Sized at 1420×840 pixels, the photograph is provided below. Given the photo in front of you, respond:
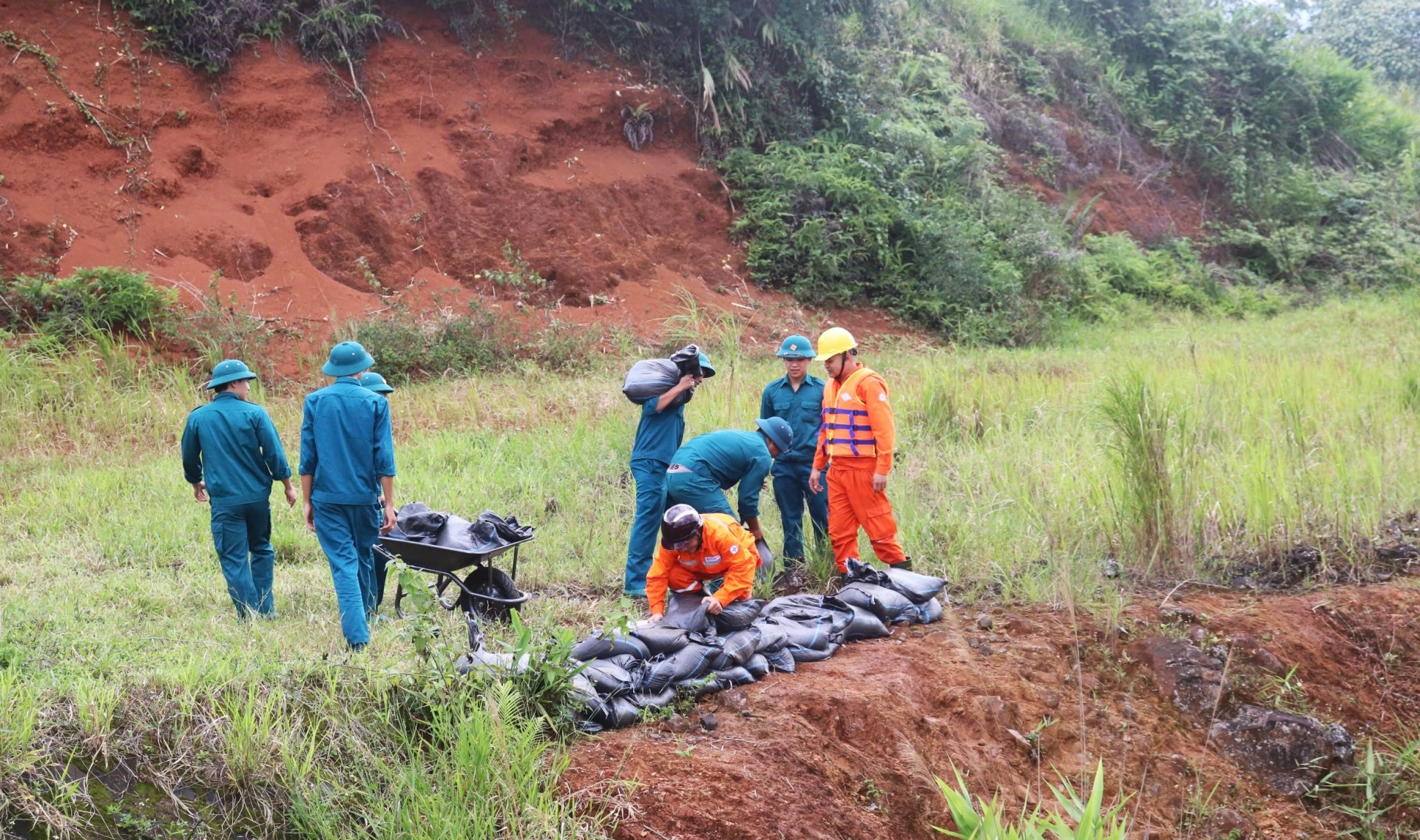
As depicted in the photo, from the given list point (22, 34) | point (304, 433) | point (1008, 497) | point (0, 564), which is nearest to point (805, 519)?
point (1008, 497)

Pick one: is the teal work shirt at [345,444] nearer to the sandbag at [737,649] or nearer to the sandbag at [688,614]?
the sandbag at [688,614]

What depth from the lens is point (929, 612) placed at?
6.03 m

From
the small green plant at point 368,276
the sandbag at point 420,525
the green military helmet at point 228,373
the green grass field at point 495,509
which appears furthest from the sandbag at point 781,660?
the small green plant at point 368,276

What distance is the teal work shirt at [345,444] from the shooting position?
5.90 meters

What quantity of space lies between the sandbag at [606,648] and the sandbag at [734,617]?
0.46 meters

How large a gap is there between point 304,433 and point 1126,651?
438cm

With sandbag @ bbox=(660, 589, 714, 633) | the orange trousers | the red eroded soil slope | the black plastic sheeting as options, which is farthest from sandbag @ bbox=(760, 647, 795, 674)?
the red eroded soil slope

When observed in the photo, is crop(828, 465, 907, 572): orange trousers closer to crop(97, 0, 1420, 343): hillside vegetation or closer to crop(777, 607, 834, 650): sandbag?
crop(777, 607, 834, 650): sandbag

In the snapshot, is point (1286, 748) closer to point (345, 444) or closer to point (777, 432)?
point (777, 432)

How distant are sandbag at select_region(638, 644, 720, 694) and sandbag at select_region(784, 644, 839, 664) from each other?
0.53 m

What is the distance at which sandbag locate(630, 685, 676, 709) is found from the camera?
4738mm

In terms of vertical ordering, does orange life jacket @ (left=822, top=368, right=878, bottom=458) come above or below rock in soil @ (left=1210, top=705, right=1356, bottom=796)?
above

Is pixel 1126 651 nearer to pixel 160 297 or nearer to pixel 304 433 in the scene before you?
pixel 304 433

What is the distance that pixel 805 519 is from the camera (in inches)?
315
